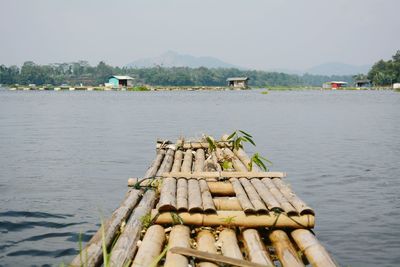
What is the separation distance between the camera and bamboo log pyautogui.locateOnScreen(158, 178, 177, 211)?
674 cm

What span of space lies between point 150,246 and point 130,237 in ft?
1.50

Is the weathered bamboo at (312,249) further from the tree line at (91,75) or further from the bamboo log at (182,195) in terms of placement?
Answer: the tree line at (91,75)

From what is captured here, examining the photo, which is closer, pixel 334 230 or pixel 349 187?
pixel 334 230

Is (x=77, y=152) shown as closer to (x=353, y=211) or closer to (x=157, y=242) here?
(x=353, y=211)

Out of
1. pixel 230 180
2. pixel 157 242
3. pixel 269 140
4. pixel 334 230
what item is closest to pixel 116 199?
pixel 230 180

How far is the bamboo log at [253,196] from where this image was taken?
6842 mm

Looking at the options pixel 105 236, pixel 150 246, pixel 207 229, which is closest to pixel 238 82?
pixel 207 229

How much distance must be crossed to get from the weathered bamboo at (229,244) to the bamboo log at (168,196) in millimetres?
844

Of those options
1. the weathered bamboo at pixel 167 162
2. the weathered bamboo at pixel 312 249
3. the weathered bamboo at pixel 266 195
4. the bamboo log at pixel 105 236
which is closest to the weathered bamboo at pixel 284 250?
the weathered bamboo at pixel 312 249

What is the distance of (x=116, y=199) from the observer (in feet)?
38.6

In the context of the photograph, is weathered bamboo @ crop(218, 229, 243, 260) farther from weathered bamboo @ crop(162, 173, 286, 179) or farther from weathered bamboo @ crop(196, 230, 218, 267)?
weathered bamboo @ crop(162, 173, 286, 179)

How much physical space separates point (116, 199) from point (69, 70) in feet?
638

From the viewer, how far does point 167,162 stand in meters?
12.1

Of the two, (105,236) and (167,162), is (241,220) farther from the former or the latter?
(167,162)
